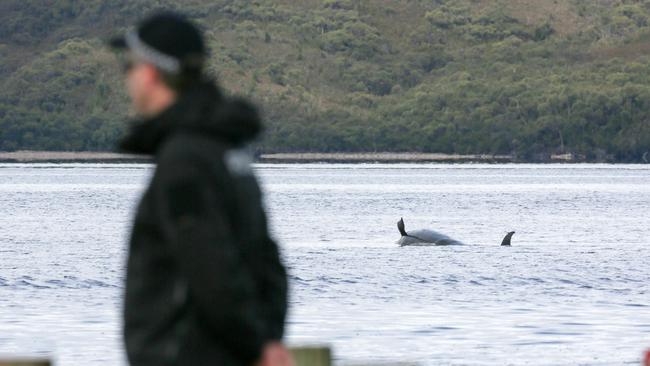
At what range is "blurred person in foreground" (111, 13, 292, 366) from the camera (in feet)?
17.5

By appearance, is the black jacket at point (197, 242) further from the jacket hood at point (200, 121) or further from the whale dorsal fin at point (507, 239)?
the whale dorsal fin at point (507, 239)

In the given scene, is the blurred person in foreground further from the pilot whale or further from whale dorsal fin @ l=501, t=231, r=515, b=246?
whale dorsal fin @ l=501, t=231, r=515, b=246

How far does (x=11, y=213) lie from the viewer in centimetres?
9169

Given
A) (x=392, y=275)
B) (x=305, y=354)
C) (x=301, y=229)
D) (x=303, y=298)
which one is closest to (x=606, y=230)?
(x=301, y=229)

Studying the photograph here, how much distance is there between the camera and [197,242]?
5316 millimetres

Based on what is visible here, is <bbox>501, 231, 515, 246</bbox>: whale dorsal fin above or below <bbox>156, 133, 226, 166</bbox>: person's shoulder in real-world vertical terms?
below

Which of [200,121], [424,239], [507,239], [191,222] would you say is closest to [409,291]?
[424,239]

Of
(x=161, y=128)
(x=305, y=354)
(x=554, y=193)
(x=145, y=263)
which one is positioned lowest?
(x=554, y=193)

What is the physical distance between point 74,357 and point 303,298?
39.3 feet

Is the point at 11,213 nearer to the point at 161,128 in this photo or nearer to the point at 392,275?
the point at 392,275

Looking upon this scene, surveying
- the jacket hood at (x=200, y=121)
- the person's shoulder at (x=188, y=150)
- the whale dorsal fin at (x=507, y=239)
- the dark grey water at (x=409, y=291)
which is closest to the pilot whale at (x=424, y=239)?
the whale dorsal fin at (x=507, y=239)

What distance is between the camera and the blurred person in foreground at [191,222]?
17.5ft

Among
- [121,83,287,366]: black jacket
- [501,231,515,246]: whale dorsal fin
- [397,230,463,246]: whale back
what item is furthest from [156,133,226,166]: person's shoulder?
[501,231,515,246]: whale dorsal fin

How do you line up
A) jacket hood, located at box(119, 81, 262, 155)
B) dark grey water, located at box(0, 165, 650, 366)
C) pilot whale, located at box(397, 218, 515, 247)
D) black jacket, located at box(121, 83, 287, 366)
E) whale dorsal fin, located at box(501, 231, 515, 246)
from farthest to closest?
whale dorsal fin, located at box(501, 231, 515, 246), pilot whale, located at box(397, 218, 515, 247), dark grey water, located at box(0, 165, 650, 366), jacket hood, located at box(119, 81, 262, 155), black jacket, located at box(121, 83, 287, 366)
